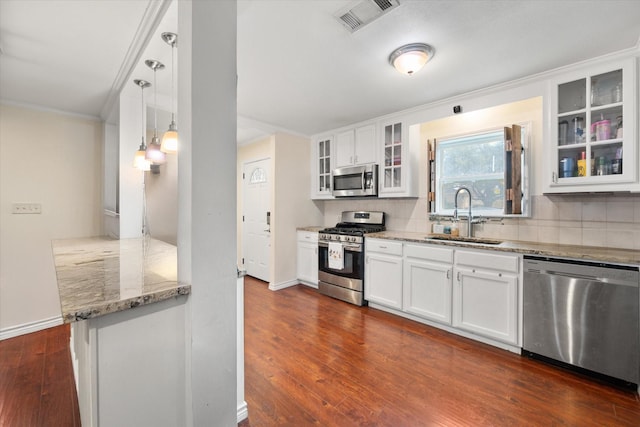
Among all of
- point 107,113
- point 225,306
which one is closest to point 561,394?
point 225,306

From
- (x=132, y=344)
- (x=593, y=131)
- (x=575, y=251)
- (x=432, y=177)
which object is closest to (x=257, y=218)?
(x=432, y=177)

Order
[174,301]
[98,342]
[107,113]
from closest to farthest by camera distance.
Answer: [98,342]
[174,301]
[107,113]

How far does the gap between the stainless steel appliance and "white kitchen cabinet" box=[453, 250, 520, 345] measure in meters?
1.14

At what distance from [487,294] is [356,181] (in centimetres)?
205

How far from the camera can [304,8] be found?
159 cm

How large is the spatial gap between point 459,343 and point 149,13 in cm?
339

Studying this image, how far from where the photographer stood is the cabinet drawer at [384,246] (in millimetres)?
3039

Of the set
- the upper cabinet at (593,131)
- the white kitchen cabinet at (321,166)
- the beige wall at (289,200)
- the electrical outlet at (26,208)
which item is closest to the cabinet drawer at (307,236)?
the beige wall at (289,200)

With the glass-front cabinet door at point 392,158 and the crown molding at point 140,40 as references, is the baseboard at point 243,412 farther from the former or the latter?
the glass-front cabinet door at point 392,158

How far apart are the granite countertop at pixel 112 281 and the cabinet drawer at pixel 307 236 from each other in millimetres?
2335

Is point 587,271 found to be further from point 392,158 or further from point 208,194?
point 208,194

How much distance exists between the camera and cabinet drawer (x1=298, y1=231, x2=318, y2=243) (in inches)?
158

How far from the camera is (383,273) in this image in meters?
3.17

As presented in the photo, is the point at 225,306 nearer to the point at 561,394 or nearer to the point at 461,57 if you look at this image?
the point at 561,394
